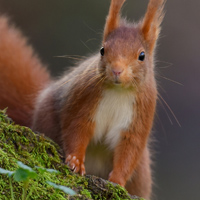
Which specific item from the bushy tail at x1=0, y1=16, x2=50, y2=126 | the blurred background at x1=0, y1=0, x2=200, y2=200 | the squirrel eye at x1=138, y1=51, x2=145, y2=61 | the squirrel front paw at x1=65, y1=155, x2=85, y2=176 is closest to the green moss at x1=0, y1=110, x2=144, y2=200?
the squirrel front paw at x1=65, y1=155, x2=85, y2=176

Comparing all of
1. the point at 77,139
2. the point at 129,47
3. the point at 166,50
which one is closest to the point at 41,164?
the point at 77,139

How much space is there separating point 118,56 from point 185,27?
424 cm

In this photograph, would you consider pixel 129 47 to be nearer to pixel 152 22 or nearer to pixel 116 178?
pixel 152 22

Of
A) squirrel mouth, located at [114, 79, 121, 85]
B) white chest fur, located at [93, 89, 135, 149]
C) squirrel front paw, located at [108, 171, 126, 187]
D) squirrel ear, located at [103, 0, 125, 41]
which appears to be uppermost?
squirrel ear, located at [103, 0, 125, 41]

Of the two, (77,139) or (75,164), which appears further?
(77,139)

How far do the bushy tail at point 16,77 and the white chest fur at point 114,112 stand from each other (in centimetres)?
84

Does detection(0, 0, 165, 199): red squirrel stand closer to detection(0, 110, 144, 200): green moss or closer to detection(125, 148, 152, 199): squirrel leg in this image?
detection(0, 110, 144, 200): green moss

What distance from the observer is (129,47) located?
2662mm

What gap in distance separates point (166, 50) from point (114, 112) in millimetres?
3931

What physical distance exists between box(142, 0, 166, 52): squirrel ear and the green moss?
2.58 feet

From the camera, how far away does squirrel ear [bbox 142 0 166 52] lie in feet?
9.20

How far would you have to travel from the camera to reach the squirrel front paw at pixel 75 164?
2506 millimetres

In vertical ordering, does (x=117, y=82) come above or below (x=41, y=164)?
above

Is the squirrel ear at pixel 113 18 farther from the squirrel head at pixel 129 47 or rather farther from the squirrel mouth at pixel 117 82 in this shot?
the squirrel mouth at pixel 117 82
